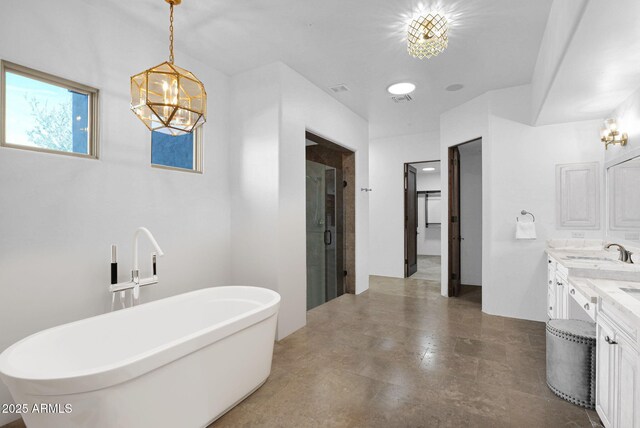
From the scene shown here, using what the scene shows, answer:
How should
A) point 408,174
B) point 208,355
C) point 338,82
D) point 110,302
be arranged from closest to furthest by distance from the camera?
1. point 208,355
2. point 110,302
3. point 338,82
4. point 408,174

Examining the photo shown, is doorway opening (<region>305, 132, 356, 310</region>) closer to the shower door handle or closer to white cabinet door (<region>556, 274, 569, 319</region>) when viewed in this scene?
the shower door handle

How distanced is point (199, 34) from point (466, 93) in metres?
3.24

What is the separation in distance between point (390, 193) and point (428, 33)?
3889 mm

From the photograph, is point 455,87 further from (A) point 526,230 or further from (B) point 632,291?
(B) point 632,291

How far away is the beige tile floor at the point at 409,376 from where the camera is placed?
76.1 inches

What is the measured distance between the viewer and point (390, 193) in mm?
6121

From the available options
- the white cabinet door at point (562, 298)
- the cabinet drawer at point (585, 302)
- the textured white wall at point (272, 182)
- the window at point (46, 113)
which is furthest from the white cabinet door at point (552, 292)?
the window at point (46, 113)

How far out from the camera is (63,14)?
2.13 m

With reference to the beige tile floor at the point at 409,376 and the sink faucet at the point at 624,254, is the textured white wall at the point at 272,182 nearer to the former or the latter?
the beige tile floor at the point at 409,376

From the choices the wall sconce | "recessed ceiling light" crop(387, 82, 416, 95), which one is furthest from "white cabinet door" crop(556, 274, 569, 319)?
"recessed ceiling light" crop(387, 82, 416, 95)

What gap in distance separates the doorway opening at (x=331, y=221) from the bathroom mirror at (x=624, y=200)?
118 inches

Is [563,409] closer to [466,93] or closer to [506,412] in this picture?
[506,412]

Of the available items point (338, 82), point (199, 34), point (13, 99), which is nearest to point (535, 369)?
point (338, 82)

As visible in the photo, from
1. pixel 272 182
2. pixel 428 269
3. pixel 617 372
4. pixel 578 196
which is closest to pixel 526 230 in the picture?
pixel 578 196
